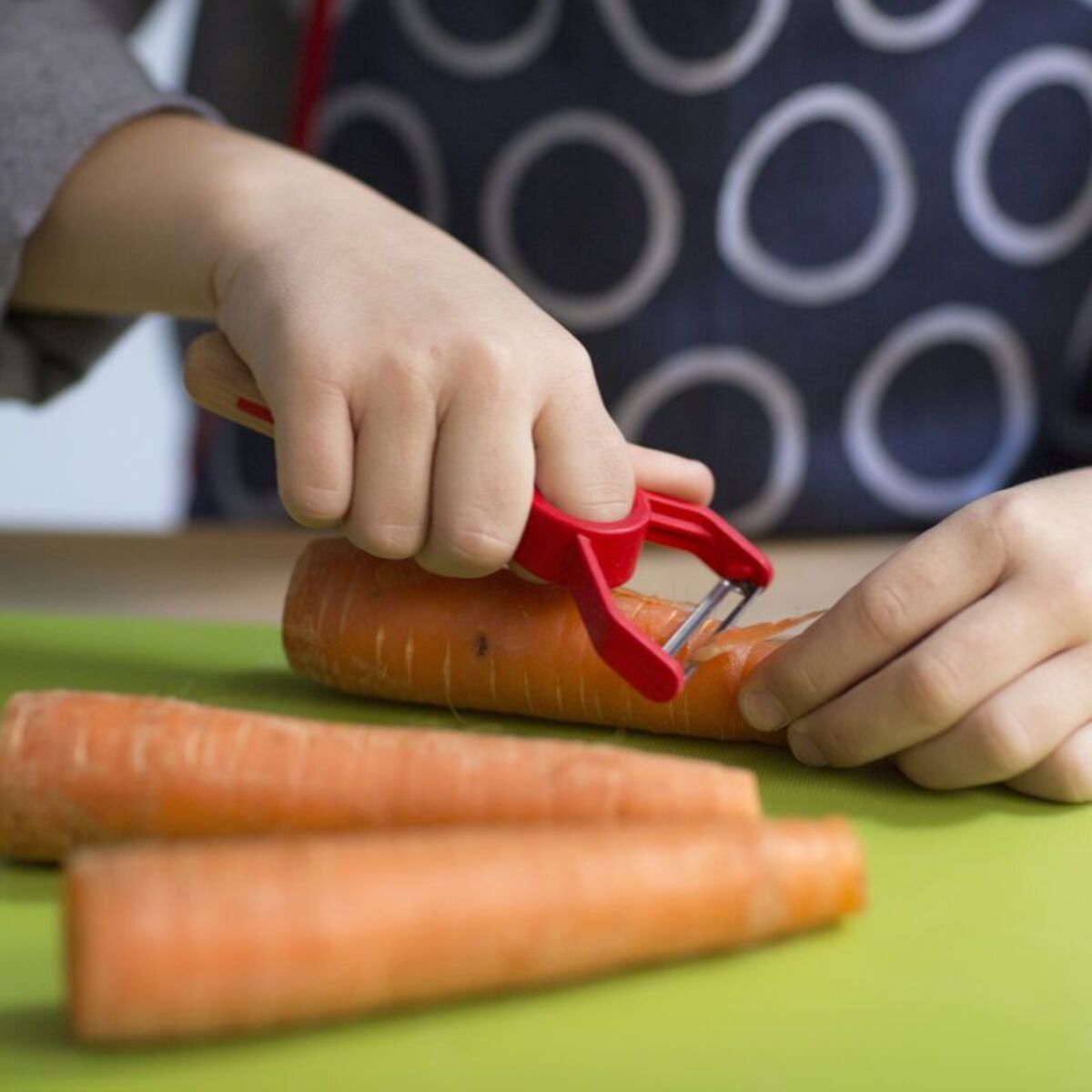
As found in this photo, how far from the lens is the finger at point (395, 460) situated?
87cm

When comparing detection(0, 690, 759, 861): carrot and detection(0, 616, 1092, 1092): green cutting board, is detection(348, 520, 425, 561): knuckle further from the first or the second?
detection(0, 616, 1092, 1092): green cutting board

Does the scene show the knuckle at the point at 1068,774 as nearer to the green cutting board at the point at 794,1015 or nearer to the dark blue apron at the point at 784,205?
the green cutting board at the point at 794,1015

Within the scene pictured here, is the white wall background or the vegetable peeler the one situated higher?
the vegetable peeler

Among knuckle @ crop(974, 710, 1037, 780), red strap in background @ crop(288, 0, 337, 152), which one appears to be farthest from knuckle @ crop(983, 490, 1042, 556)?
red strap in background @ crop(288, 0, 337, 152)

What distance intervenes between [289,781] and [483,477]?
21 cm

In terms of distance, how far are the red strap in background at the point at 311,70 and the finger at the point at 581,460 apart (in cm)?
80

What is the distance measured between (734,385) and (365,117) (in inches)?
18.9

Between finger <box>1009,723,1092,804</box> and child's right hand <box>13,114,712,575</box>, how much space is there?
29 cm

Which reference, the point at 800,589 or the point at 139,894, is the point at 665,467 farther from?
the point at 139,894

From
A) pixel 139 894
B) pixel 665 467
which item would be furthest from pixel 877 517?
pixel 139 894

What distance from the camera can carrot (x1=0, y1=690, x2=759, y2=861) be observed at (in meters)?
0.76

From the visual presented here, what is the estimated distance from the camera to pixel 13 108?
4.05 feet

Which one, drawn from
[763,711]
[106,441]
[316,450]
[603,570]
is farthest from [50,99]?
[106,441]

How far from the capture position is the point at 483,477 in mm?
860
